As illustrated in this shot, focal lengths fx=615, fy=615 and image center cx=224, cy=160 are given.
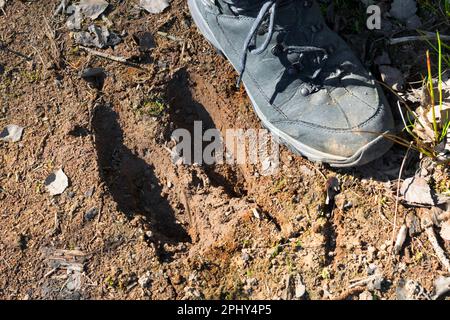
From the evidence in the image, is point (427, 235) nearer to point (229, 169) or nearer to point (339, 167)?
point (339, 167)

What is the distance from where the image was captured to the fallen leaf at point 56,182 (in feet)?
8.30

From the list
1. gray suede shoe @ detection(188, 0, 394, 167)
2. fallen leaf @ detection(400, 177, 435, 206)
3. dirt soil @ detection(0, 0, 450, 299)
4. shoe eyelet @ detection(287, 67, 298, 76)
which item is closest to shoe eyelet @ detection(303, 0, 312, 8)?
gray suede shoe @ detection(188, 0, 394, 167)

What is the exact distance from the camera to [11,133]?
2641mm

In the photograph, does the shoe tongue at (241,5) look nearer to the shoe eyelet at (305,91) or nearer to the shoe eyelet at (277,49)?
the shoe eyelet at (277,49)

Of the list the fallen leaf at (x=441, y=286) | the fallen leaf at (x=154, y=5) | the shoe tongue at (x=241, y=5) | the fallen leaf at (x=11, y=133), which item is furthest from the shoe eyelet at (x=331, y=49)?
the fallen leaf at (x=11, y=133)

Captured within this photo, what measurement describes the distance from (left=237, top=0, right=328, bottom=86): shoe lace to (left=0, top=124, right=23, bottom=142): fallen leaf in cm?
96

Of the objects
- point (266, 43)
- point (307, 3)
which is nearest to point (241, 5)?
point (266, 43)

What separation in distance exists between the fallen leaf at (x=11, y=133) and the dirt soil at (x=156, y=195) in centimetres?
4

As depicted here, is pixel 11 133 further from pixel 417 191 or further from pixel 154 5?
pixel 417 191

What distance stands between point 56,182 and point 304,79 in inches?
43.5

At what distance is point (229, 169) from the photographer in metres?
2.66

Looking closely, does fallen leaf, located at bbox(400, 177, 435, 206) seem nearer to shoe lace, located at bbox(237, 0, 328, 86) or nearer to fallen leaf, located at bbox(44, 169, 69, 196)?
shoe lace, located at bbox(237, 0, 328, 86)

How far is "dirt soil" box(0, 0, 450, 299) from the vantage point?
237cm

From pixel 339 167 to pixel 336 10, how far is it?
772 millimetres
